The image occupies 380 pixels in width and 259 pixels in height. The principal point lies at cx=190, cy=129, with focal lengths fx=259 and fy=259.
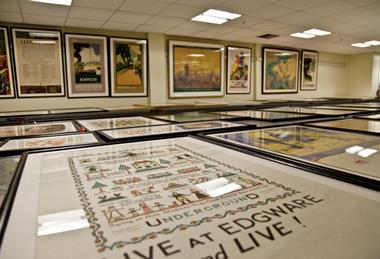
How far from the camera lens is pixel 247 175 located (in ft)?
2.88

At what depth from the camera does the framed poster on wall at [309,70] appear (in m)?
8.13

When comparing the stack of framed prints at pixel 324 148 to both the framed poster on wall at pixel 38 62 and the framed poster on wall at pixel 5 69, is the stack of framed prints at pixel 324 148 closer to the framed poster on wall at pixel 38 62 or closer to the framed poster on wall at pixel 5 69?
the framed poster on wall at pixel 38 62

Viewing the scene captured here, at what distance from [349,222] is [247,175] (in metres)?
0.35

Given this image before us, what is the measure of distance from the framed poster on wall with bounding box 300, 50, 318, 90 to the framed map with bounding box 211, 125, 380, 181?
719 cm

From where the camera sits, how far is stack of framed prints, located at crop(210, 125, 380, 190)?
34.6 inches

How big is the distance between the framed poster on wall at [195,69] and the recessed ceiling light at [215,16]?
130cm

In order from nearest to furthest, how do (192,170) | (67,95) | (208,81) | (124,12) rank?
(192,170), (124,12), (67,95), (208,81)

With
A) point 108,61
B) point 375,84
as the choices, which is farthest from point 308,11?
point 375,84

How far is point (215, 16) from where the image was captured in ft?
14.7

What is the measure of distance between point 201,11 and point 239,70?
2.88 m

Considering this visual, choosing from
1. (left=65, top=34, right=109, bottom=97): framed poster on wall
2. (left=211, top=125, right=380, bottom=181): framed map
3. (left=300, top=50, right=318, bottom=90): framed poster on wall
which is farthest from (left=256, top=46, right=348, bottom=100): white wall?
(left=211, top=125, right=380, bottom=181): framed map

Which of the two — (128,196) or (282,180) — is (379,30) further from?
(128,196)

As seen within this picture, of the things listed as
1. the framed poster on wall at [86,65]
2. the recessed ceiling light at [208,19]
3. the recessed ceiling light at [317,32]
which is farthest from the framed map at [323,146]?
the recessed ceiling light at [317,32]

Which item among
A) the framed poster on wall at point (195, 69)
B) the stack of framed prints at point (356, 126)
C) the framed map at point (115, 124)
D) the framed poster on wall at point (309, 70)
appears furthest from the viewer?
the framed poster on wall at point (309, 70)
